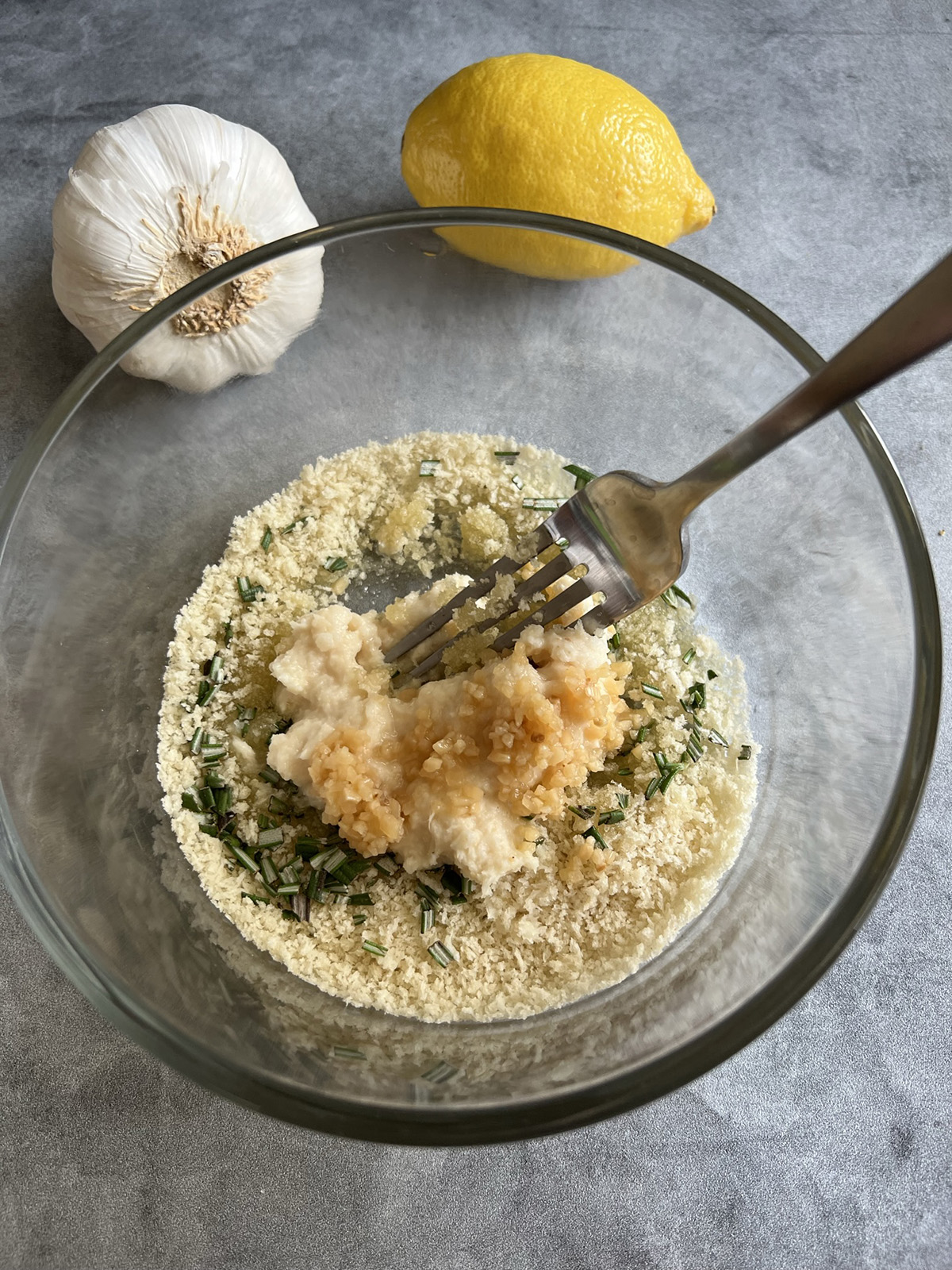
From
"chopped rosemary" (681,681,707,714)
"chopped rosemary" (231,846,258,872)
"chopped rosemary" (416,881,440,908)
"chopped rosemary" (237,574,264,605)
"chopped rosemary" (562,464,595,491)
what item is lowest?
"chopped rosemary" (681,681,707,714)

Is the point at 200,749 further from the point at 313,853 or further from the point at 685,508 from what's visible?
the point at 685,508

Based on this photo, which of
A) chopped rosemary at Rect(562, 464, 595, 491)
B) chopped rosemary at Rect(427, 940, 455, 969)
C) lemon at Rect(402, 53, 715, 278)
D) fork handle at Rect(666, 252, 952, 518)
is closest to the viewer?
fork handle at Rect(666, 252, 952, 518)

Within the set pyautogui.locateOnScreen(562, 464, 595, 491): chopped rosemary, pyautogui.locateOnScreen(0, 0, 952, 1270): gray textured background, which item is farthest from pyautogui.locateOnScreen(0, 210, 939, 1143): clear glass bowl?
pyautogui.locateOnScreen(0, 0, 952, 1270): gray textured background

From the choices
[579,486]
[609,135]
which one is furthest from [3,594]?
[609,135]

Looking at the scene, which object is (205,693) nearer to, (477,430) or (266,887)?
(266,887)

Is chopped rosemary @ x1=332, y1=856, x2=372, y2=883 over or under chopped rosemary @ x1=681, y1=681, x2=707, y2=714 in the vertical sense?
over

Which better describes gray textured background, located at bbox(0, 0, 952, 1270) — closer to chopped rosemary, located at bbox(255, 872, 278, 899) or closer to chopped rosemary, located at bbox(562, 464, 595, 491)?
chopped rosemary, located at bbox(255, 872, 278, 899)
